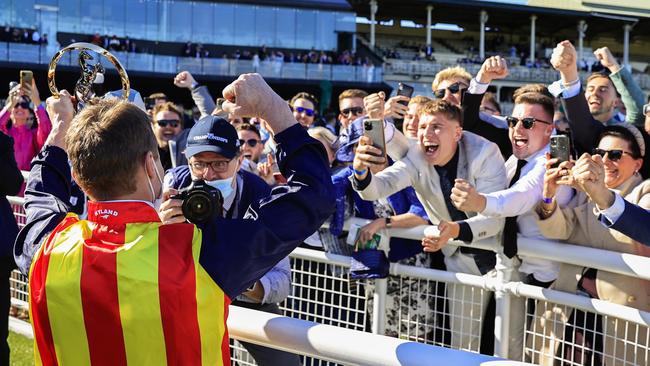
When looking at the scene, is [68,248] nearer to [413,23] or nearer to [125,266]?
[125,266]

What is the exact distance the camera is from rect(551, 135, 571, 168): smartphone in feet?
10.5

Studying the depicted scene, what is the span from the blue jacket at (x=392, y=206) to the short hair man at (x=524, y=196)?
1.70 feet

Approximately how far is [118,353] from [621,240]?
2257 mm

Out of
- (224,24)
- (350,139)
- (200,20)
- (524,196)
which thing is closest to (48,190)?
(524,196)

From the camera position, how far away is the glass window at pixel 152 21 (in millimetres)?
43938

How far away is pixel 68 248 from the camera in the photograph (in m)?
1.96

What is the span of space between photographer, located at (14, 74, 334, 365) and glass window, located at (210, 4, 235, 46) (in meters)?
45.1

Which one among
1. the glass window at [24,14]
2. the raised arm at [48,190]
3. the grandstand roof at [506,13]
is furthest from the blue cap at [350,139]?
the grandstand roof at [506,13]

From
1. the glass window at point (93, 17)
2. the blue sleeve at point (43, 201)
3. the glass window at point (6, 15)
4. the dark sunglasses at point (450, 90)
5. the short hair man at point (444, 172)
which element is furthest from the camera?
the glass window at point (93, 17)

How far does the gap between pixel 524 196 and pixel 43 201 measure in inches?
82.3

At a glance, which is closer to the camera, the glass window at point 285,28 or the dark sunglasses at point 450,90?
the dark sunglasses at point 450,90

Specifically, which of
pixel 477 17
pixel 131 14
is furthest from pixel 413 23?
pixel 131 14

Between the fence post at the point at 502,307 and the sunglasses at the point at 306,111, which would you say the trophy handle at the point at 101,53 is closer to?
the fence post at the point at 502,307

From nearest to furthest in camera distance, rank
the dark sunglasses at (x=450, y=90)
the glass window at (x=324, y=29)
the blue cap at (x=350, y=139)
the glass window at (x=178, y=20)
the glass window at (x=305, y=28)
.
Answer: the blue cap at (x=350, y=139), the dark sunglasses at (x=450, y=90), the glass window at (x=178, y=20), the glass window at (x=305, y=28), the glass window at (x=324, y=29)
